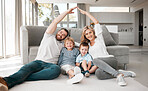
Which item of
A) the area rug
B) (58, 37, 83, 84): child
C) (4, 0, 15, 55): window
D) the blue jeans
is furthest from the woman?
(4, 0, 15, 55): window

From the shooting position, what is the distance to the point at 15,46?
4.54 meters

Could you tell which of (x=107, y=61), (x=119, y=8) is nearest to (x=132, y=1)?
(x=119, y=8)

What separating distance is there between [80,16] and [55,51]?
6.45 m

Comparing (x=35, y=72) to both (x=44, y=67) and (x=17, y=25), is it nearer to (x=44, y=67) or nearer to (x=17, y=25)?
(x=44, y=67)

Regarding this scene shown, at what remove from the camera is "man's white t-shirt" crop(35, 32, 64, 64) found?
6.17 feet

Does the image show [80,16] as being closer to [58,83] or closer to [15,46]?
[15,46]

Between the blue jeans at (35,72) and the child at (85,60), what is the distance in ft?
1.22

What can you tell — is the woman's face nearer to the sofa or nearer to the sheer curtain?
the sofa

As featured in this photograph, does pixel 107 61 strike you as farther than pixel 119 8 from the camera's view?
No

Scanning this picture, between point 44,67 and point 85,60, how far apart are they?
22.1 inches

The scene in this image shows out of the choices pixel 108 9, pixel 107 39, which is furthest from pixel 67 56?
pixel 108 9

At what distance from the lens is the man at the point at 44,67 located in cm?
135

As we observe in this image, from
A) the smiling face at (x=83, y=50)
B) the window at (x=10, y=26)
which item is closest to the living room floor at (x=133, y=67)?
the smiling face at (x=83, y=50)

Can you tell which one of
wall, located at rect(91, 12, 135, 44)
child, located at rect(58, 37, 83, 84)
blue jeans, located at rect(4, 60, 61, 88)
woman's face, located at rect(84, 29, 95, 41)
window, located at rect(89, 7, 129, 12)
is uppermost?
window, located at rect(89, 7, 129, 12)
